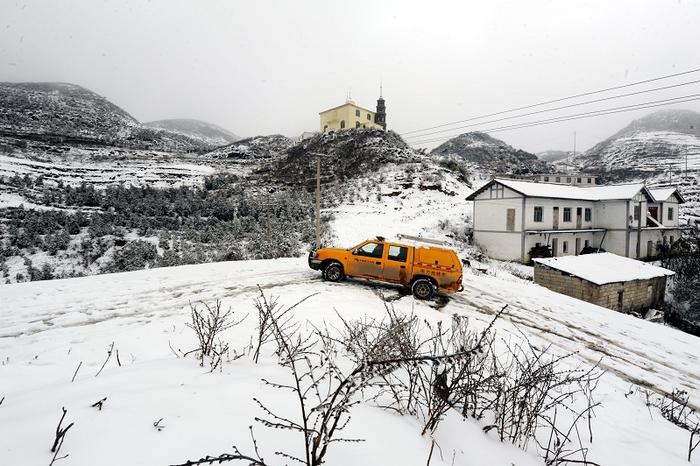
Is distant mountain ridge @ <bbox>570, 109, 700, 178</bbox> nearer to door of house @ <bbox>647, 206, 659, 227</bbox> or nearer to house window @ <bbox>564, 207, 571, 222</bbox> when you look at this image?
door of house @ <bbox>647, 206, 659, 227</bbox>

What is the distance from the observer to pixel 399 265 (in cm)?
1009

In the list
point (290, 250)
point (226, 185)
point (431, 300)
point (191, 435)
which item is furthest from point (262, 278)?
point (226, 185)

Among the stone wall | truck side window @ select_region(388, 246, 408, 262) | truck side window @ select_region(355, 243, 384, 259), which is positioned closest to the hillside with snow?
the stone wall

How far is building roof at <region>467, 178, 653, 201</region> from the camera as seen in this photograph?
2608cm

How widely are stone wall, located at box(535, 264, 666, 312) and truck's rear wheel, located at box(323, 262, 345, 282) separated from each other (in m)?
14.0

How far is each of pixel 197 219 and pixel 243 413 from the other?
23327mm

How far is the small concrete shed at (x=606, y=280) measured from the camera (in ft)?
52.7

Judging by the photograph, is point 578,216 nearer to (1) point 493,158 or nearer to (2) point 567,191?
(2) point 567,191

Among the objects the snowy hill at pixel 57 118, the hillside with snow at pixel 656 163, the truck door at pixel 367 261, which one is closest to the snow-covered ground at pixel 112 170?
the snowy hill at pixel 57 118

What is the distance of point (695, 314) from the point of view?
18.8m

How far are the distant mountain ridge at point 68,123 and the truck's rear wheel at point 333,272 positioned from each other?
48931mm

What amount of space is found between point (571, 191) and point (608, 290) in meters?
17.3

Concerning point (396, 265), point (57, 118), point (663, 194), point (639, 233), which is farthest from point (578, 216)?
point (57, 118)

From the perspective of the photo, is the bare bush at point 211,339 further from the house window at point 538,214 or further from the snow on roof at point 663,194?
the snow on roof at point 663,194
